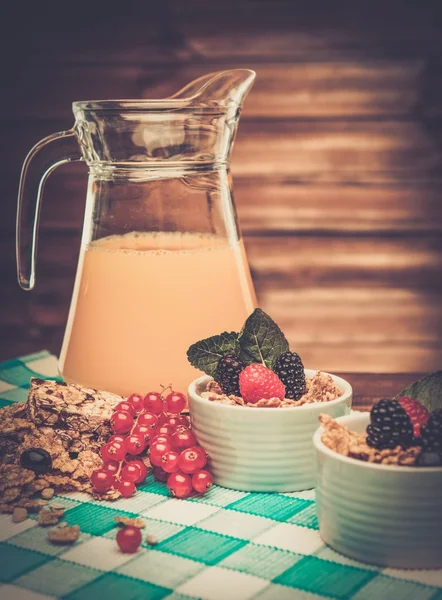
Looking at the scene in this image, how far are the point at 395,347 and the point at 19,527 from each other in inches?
37.1

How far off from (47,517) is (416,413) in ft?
1.02

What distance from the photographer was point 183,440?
75cm

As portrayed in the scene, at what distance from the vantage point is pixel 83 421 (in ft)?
2.48

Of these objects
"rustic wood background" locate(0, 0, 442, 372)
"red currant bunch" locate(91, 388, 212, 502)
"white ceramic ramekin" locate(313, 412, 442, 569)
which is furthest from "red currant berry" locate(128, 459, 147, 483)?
"rustic wood background" locate(0, 0, 442, 372)

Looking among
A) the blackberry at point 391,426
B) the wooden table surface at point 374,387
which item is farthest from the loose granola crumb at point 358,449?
the wooden table surface at point 374,387

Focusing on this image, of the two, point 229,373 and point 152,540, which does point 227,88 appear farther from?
point 152,540

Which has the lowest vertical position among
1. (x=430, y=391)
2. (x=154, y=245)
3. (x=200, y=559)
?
(x=200, y=559)

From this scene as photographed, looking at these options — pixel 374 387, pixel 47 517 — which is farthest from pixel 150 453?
pixel 374 387

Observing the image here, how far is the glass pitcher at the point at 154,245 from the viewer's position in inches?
Result: 33.7

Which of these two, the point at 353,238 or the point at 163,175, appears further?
the point at 353,238

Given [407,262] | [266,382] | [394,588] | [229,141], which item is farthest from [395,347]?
[394,588]

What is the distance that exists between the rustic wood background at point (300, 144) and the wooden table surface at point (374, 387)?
0.24 meters

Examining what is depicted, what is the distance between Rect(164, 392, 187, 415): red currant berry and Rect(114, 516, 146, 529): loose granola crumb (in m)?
0.18

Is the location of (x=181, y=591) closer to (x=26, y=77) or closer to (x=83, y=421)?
(x=83, y=421)
